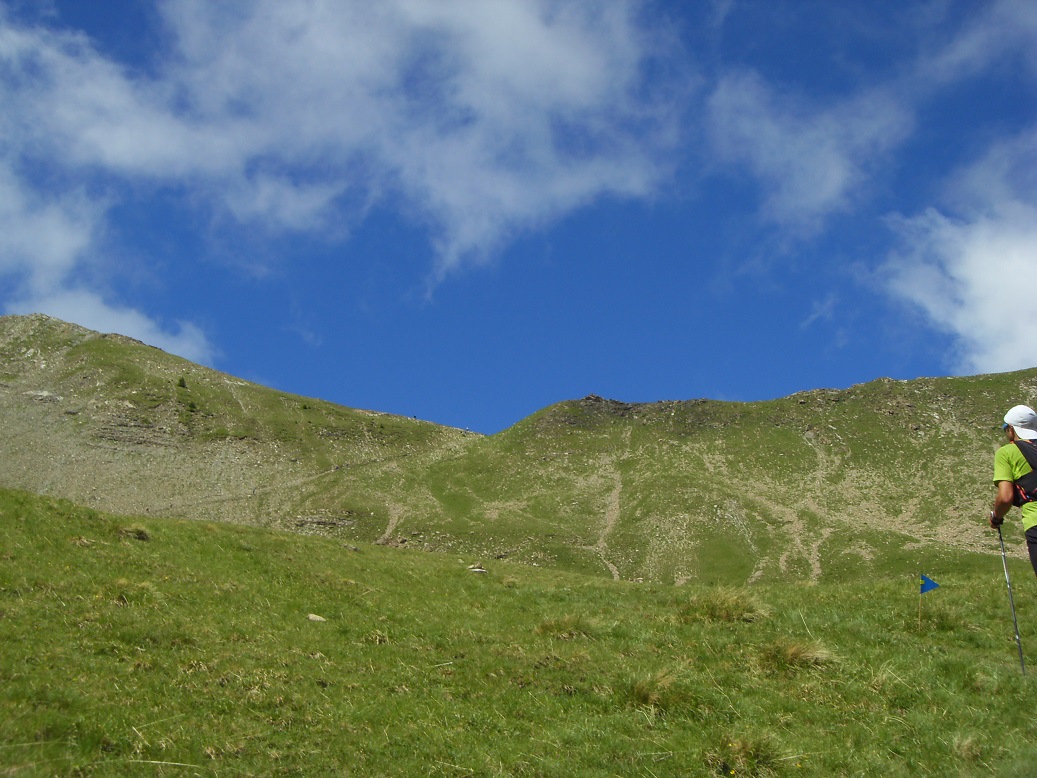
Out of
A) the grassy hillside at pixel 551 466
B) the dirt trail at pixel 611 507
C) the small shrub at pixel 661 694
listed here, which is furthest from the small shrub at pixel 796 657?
A: the grassy hillside at pixel 551 466

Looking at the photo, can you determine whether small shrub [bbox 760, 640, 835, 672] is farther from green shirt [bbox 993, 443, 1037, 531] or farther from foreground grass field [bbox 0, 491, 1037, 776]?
green shirt [bbox 993, 443, 1037, 531]

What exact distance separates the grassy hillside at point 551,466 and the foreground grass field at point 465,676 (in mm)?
71411

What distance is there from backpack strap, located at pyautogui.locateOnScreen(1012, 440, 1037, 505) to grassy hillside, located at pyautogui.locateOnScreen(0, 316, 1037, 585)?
78.1m

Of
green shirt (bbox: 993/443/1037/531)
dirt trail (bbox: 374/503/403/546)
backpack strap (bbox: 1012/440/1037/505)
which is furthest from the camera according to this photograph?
dirt trail (bbox: 374/503/403/546)

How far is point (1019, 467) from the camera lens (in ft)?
38.2

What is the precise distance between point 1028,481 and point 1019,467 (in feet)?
0.89

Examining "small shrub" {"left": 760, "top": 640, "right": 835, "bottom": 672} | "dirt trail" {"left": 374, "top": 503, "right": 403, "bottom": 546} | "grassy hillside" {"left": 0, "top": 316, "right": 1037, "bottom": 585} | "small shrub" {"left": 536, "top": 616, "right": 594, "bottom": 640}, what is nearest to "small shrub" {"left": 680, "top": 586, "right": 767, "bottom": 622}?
"small shrub" {"left": 536, "top": 616, "right": 594, "bottom": 640}

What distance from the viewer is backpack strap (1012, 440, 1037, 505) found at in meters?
11.4

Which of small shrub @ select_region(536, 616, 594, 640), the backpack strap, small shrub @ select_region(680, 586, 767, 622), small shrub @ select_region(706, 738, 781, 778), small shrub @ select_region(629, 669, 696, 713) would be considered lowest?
small shrub @ select_region(706, 738, 781, 778)

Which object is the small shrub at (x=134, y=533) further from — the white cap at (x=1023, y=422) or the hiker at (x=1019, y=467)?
Answer: the white cap at (x=1023, y=422)

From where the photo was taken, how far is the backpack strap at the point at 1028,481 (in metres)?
11.4

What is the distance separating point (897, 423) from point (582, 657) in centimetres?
13191

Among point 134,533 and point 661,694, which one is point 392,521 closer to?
point 134,533

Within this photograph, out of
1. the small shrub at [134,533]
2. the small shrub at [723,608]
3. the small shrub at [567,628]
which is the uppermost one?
the small shrub at [134,533]
